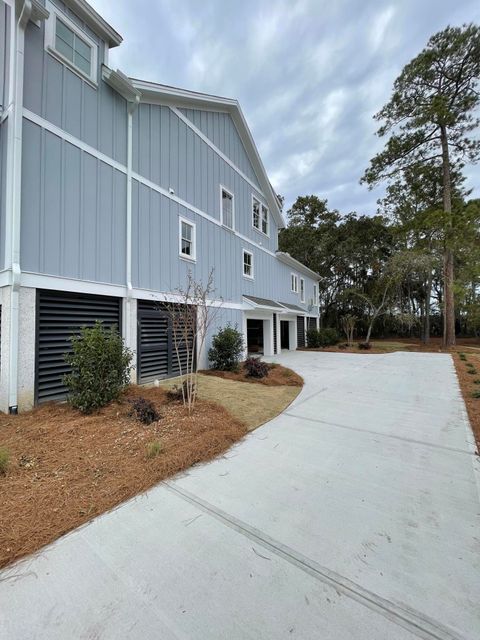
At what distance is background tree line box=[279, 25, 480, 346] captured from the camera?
14.8 metres

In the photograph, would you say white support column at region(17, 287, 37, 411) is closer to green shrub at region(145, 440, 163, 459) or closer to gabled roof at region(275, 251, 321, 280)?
green shrub at region(145, 440, 163, 459)

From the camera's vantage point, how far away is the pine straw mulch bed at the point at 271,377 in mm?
7965

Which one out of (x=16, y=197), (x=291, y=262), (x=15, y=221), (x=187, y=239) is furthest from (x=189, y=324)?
(x=291, y=262)

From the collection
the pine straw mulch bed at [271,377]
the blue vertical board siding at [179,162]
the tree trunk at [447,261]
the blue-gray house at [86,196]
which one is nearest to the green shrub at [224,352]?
the pine straw mulch bed at [271,377]

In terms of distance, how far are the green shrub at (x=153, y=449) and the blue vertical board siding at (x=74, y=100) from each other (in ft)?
20.8

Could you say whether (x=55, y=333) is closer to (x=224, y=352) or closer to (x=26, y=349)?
(x=26, y=349)

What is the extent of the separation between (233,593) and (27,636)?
1116mm

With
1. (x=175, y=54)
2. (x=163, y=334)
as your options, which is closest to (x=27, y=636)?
(x=163, y=334)

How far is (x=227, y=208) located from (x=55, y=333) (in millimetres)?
8125

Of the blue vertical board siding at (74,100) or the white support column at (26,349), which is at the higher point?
the blue vertical board siding at (74,100)

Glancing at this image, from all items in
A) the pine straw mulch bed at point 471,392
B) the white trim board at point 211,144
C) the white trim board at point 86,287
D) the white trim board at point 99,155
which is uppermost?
the white trim board at point 211,144

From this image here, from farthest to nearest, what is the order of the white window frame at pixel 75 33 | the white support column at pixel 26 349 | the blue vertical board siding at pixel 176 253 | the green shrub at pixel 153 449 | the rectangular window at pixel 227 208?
the rectangular window at pixel 227 208 < the blue vertical board siding at pixel 176 253 < the white window frame at pixel 75 33 < the white support column at pixel 26 349 < the green shrub at pixel 153 449

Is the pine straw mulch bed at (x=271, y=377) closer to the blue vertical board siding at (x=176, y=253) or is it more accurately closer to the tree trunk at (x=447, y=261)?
the blue vertical board siding at (x=176, y=253)

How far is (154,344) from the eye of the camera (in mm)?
7895
